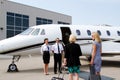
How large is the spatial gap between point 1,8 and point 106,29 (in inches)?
933

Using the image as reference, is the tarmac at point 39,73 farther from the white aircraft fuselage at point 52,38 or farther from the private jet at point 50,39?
the white aircraft fuselage at point 52,38

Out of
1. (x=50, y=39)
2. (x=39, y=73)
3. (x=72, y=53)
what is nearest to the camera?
(x=72, y=53)

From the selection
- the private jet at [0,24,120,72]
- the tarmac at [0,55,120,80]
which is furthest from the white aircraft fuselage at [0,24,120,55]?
the tarmac at [0,55,120,80]

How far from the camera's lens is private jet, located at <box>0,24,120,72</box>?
15523mm

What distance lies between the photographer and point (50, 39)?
16703mm

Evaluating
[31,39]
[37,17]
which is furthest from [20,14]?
[31,39]

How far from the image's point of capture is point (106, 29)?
67.6 ft

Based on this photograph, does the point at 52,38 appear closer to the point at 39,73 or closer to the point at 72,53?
the point at 39,73

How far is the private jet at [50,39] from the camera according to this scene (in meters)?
15.5

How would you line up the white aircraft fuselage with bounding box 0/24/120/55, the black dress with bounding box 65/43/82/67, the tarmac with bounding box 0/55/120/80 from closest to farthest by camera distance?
the black dress with bounding box 65/43/82/67, the tarmac with bounding box 0/55/120/80, the white aircraft fuselage with bounding box 0/24/120/55

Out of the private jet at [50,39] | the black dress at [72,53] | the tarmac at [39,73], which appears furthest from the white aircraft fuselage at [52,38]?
the black dress at [72,53]

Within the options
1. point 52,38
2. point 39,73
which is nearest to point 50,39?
point 52,38

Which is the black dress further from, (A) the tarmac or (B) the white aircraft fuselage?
(B) the white aircraft fuselage

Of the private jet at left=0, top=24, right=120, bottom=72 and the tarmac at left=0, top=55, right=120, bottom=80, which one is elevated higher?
the private jet at left=0, top=24, right=120, bottom=72
